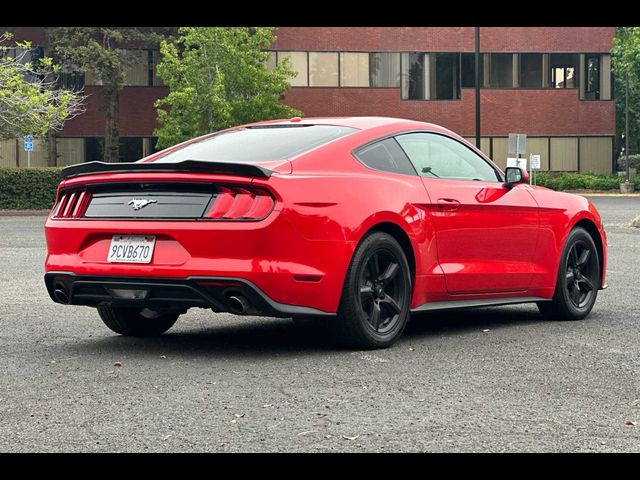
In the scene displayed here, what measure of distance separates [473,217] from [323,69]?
46205 millimetres

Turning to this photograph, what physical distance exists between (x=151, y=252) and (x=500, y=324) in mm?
3258

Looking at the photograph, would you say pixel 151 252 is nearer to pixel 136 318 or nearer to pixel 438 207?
pixel 136 318

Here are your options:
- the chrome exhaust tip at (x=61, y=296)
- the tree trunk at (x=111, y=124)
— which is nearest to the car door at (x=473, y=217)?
the chrome exhaust tip at (x=61, y=296)

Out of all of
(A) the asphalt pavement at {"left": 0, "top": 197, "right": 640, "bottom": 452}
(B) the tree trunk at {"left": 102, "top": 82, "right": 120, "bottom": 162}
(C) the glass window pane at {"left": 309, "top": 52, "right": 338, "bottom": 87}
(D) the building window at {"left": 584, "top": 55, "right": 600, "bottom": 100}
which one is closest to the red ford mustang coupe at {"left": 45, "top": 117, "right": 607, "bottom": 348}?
(A) the asphalt pavement at {"left": 0, "top": 197, "right": 640, "bottom": 452}

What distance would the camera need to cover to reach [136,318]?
28.1ft

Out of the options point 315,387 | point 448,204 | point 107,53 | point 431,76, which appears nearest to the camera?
point 315,387

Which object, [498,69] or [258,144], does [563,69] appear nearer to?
[498,69]

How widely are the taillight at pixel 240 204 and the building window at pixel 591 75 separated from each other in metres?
52.7

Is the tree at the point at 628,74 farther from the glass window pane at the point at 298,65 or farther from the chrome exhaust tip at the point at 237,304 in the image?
the chrome exhaust tip at the point at 237,304

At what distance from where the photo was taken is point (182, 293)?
722 cm

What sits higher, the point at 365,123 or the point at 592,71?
→ the point at 592,71

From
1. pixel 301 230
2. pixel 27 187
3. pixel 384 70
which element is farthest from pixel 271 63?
pixel 301 230

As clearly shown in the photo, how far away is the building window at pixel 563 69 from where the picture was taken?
5697cm

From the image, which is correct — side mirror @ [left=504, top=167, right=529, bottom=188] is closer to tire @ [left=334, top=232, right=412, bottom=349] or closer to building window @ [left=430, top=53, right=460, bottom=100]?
tire @ [left=334, top=232, right=412, bottom=349]
